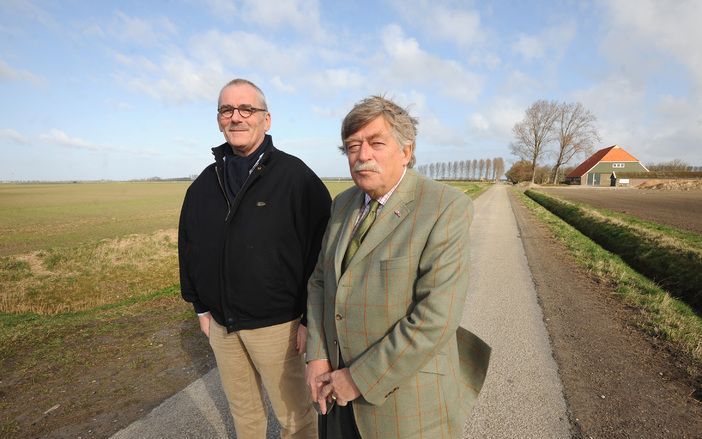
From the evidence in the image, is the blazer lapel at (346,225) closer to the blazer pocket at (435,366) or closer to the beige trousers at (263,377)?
the blazer pocket at (435,366)

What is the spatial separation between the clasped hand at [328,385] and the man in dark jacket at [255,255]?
0.39m

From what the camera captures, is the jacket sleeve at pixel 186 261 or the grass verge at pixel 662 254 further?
the grass verge at pixel 662 254

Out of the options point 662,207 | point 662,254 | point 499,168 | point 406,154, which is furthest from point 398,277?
point 499,168

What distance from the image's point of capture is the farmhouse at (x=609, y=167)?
227ft

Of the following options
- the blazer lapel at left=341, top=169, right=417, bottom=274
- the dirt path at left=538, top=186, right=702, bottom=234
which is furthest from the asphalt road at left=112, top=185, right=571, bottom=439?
the dirt path at left=538, top=186, right=702, bottom=234

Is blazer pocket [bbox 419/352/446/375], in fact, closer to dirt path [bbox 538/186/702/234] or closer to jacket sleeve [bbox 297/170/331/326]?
jacket sleeve [bbox 297/170/331/326]

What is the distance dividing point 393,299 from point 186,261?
5.34 feet

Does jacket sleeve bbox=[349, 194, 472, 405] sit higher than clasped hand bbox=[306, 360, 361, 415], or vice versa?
jacket sleeve bbox=[349, 194, 472, 405]

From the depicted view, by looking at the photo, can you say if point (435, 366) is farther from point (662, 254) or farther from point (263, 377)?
point (662, 254)

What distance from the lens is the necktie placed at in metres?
1.62

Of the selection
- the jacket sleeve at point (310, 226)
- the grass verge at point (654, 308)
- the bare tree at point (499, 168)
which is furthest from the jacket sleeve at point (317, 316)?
the bare tree at point (499, 168)

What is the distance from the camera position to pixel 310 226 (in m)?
2.15

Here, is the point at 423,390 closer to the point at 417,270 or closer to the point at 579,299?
the point at 417,270

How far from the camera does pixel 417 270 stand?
1.46 metres
